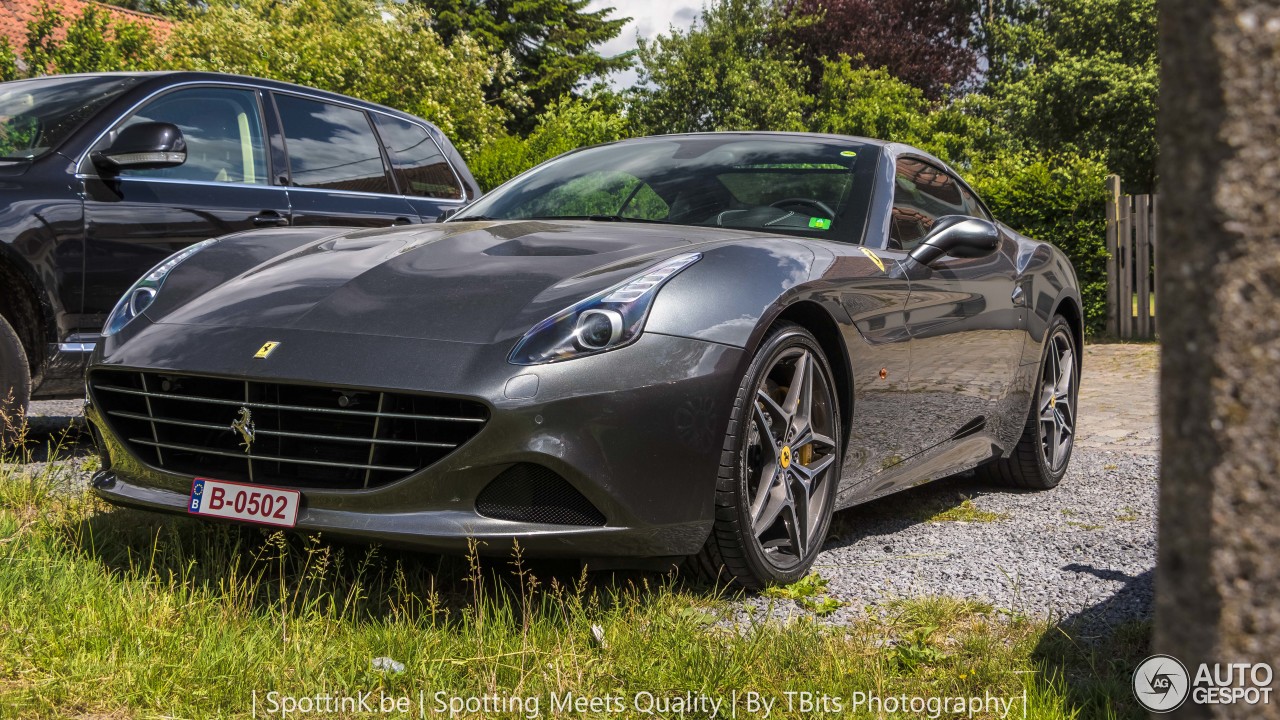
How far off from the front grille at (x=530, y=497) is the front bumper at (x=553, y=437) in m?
0.02

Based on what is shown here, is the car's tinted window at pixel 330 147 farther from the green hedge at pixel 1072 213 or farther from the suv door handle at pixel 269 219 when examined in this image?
the green hedge at pixel 1072 213

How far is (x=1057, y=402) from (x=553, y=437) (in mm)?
3638

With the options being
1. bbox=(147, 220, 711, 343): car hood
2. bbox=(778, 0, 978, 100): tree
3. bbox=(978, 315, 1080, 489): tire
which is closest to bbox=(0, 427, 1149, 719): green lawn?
bbox=(147, 220, 711, 343): car hood

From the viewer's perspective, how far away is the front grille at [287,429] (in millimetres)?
2918

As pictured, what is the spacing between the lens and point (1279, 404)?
1191 mm

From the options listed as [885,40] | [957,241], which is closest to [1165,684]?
[957,241]

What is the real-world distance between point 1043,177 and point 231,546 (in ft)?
38.1

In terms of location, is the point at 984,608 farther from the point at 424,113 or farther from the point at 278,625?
the point at 424,113

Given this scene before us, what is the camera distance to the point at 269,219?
6000 mm

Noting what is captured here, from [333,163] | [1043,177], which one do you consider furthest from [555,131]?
[333,163]

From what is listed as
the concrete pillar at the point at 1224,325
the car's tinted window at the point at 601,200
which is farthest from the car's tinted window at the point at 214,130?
the concrete pillar at the point at 1224,325

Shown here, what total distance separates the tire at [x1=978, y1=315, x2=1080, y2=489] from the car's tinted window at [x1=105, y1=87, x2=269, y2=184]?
12.6 feet

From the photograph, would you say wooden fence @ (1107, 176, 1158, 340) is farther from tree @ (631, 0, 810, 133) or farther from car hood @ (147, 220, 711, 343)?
tree @ (631, 0, 810, 133)

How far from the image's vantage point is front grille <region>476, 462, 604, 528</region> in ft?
9.56
